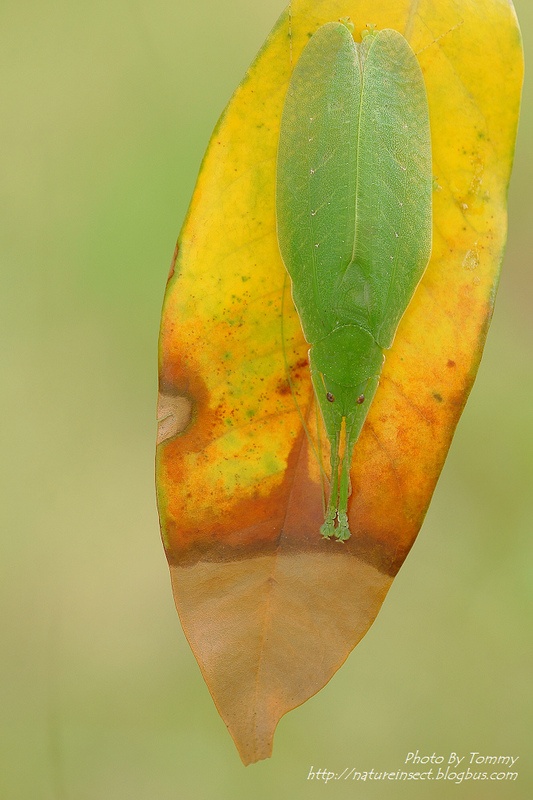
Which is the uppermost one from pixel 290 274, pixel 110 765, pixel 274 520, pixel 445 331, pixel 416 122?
pixel 416 122

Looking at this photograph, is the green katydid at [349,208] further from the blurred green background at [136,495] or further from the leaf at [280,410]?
the blurred green background at [136,495]

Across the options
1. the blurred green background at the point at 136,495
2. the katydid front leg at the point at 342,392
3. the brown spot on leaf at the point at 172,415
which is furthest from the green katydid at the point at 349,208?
the blurred green background at the point at 136,495

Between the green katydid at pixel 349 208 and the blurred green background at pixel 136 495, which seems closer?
the green katydid at pixel 349 208

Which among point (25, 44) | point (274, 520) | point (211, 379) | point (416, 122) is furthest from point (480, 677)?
point (25, 44)

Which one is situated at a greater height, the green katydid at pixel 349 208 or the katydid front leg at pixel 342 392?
the green katydid at pixel 349 208

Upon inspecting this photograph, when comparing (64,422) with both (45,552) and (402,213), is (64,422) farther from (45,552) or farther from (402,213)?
(402,213)

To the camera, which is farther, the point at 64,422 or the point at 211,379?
the point at 64,422
